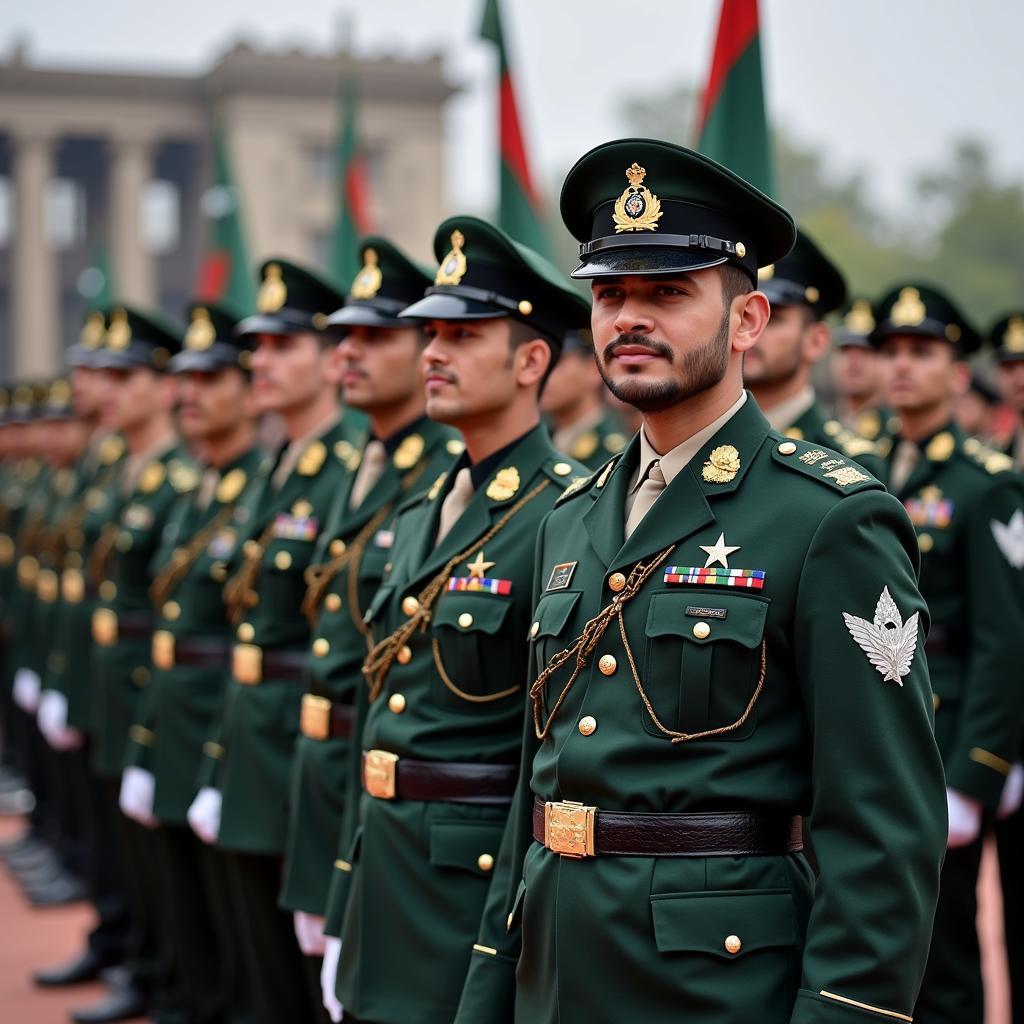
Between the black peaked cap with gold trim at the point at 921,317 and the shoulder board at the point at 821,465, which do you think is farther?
the black peaked cap with gold trim at the point at 921,317

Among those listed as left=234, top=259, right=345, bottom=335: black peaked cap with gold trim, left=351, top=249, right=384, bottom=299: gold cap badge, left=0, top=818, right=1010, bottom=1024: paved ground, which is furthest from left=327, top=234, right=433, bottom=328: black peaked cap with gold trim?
left=0, top=818, right=1010, bottom=1024: paved ground

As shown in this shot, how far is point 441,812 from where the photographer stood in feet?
11.9

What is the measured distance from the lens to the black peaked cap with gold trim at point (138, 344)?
7.16 meters

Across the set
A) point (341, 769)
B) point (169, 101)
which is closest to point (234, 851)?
point (341, 769)

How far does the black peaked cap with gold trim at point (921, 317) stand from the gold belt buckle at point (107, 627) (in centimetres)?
319

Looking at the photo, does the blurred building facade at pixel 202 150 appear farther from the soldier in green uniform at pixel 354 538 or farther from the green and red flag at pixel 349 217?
the soldier in green uniform at pixel 354 538

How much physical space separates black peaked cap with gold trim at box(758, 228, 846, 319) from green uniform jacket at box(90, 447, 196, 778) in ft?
9.24

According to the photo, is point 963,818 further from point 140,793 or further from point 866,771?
point 140,793

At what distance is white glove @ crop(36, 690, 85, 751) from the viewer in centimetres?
800

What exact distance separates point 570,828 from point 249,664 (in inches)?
104

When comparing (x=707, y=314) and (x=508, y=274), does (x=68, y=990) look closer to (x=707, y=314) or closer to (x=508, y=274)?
(x=508, y=274)

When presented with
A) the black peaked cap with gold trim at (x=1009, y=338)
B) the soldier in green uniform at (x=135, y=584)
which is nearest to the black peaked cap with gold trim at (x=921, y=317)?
the black peaked cap with gold trim at (x=1009, y=338)

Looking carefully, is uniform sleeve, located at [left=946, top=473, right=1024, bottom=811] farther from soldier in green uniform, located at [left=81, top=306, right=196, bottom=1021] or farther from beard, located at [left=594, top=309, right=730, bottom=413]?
soldier in green uniform, located at [left=81, top=306, right=196, bottom=1021]

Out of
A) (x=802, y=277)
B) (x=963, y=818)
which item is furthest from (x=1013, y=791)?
(x=802, y=277)
